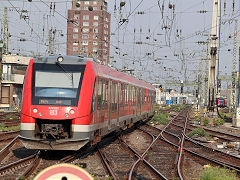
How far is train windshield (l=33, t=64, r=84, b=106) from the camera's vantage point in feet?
35.8

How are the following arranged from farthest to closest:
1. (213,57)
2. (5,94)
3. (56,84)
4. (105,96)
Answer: (5,94)
(213,57)
(105,96)
(56,84)

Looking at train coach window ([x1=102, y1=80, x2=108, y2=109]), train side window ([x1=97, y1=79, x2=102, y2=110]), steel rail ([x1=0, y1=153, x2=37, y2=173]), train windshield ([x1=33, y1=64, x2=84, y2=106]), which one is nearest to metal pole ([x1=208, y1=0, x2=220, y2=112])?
train coach window ([x1=102, y1=80, x2=108, y2=109])

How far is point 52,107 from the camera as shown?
10797 millimetres

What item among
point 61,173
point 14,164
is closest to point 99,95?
point 14,164

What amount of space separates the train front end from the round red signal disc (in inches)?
300

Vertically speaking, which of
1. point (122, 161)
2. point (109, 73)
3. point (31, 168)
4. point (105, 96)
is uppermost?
point (109, 73)

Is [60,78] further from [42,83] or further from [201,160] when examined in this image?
[201,160]

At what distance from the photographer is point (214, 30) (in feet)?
91.8

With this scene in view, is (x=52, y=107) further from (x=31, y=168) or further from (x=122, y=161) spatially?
(x=122, y=161)

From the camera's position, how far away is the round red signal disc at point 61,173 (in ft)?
10.0

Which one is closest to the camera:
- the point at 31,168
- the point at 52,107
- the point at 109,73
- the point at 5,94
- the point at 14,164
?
the point at 31,168

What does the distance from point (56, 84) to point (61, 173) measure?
8214 mm

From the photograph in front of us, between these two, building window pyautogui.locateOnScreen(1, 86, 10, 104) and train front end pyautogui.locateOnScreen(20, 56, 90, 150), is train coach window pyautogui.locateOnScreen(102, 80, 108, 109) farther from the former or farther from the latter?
building window pyautogui.locateOnScreen(1, 86, 10, 104)

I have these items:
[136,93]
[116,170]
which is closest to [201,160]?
[116,170]
